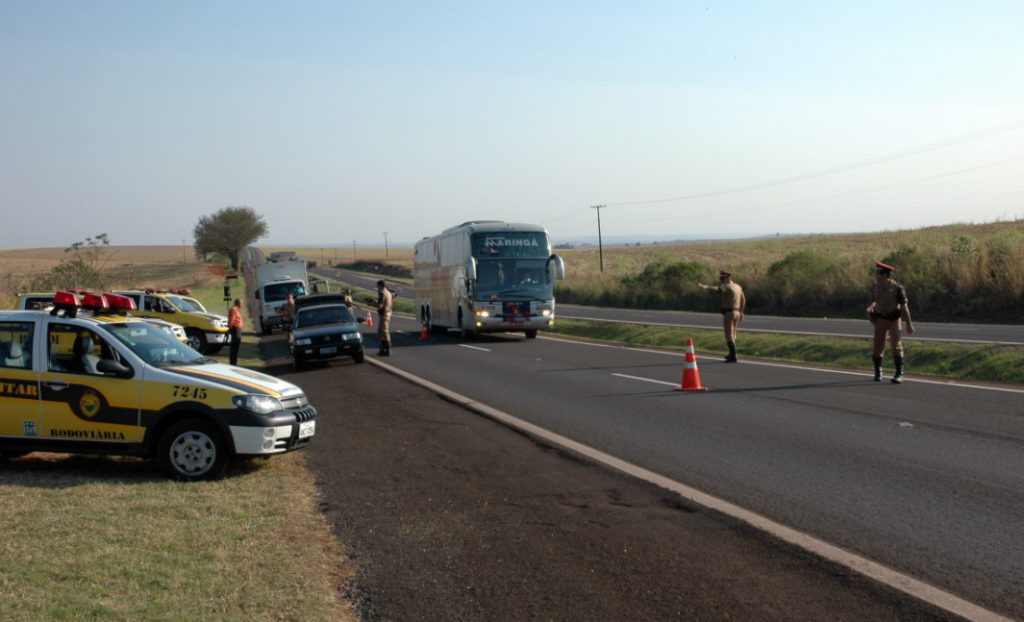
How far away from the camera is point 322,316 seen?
77.2ft

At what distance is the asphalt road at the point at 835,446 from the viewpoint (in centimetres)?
625

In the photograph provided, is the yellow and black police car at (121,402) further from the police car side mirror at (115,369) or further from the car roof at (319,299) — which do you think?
the car roof at (319,299)

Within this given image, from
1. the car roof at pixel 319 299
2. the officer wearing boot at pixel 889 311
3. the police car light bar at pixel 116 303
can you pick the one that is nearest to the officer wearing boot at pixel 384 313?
the car roof at pixel 319 299

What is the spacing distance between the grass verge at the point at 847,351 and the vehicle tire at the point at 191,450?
1294 centimetres

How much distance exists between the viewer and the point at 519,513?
7.36m

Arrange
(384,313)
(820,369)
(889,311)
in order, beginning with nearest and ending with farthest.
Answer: (889,311)
(820,369)
(384,313)

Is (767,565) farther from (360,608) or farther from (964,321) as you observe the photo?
(964,321)

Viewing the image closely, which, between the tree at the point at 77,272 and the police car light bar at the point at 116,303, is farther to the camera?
the tree at the point at 77,272

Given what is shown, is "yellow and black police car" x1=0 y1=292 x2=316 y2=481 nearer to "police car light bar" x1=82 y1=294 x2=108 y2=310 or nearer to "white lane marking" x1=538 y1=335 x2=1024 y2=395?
"police car light bar" x1=82 y1=294 x2=108 y2=310

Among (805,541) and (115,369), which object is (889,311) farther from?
(115,369)

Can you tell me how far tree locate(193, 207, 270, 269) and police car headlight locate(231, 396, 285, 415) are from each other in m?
125

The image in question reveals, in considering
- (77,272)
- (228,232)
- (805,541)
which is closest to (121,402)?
(805,541)

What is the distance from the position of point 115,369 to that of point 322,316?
1460cm

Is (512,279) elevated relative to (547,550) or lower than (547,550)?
elevated
